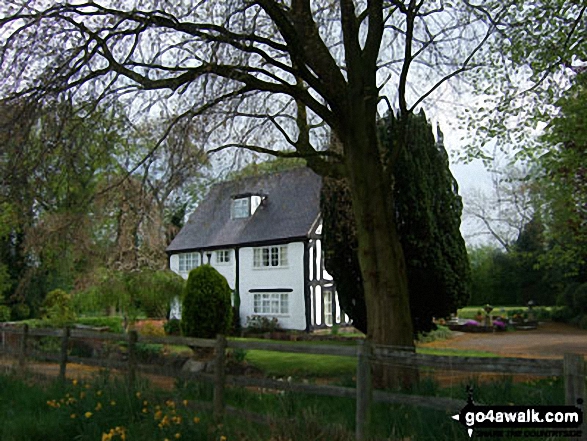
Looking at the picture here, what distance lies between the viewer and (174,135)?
8.77 m

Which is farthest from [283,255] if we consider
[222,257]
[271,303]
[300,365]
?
[300,365]

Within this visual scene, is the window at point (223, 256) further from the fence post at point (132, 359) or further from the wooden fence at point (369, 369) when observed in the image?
the wooden fence at point (369, 369)

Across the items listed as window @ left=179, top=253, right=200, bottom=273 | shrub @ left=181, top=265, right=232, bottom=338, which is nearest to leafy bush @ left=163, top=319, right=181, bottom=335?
shrub @ left=181, top=265, right=232, bottom=338

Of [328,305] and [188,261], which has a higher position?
[188,261]

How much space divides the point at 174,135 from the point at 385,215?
3.47m

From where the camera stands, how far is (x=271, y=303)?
27.5 meters

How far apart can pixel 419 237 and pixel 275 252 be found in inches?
543

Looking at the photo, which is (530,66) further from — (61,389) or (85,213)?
(61,389)

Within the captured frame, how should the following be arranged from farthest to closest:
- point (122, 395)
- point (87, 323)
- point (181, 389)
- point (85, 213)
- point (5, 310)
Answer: point (5, 310) < point (87, 323) < point (85, 213) < point (181, 389) < point (122, 395)

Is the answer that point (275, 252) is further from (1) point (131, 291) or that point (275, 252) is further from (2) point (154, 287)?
(1) point (131, 291)

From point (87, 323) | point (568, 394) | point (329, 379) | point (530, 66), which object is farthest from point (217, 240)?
point (568, 394)

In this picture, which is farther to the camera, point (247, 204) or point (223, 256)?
point (223, 256)

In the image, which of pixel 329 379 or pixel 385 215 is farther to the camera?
pixel 329 379

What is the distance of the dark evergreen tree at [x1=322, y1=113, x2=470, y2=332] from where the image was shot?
14.3 meters
